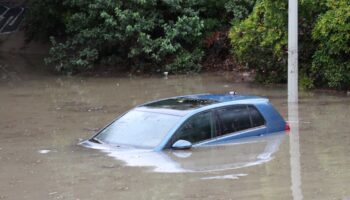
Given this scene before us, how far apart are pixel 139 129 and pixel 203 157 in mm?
1073

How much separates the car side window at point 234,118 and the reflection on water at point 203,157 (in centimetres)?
21

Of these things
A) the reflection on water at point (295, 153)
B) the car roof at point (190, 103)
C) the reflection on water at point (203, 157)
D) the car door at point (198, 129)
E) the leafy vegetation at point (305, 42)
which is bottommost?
the reflection on water at point (295, 153)

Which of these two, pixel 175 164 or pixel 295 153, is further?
pixel 295 153

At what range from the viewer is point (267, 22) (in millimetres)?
19016

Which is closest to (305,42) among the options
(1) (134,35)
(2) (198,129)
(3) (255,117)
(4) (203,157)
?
(1) (134,35)

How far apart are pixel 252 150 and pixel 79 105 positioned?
7770 millimetres

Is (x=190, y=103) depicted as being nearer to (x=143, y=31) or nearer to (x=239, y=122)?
(x=239, y=122)

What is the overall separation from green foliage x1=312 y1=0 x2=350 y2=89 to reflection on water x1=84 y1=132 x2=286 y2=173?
7859mm

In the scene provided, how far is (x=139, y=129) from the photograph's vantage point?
9.70 metres

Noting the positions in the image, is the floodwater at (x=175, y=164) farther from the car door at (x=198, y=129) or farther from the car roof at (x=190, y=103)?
the car roof at (x=190, y=103)

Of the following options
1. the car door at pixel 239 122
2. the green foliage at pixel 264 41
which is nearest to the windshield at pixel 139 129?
the car door at pixel 239 122

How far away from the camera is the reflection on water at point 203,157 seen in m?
8.98

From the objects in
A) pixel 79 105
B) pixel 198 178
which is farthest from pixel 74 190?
pixel 79 105

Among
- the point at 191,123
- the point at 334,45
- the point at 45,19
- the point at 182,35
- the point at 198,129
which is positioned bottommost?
the point at 198,129
